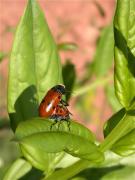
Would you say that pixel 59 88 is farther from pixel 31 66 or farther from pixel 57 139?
pixel 57 139

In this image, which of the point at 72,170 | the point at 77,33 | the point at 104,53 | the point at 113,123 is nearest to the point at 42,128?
the point at 72,170

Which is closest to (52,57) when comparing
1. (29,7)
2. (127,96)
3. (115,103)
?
(29,7)

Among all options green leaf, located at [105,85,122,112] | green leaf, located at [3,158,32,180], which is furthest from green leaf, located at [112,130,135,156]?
green leaf, located at [105,85,122,112]

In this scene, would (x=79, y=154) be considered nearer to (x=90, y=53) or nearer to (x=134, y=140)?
(x=134, y=140)

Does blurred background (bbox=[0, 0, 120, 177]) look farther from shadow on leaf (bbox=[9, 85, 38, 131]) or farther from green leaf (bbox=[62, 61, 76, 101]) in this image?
shadow on leaf (bbox=[9, 85, 38, 131])

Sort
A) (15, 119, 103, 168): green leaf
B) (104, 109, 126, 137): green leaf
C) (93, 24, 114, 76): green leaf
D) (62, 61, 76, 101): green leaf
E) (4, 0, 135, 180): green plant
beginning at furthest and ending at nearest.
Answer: (93, 24, 114, 76): green leaf, (62, 61, 76, 101): green leaf, (104, 109, 126, 137): green leaf, (4, 0, 135, 180): green plant, (15, 119, 103, 168): green leaf

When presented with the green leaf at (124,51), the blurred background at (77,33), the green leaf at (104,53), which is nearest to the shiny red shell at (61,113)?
the green leaf at (124,51)
